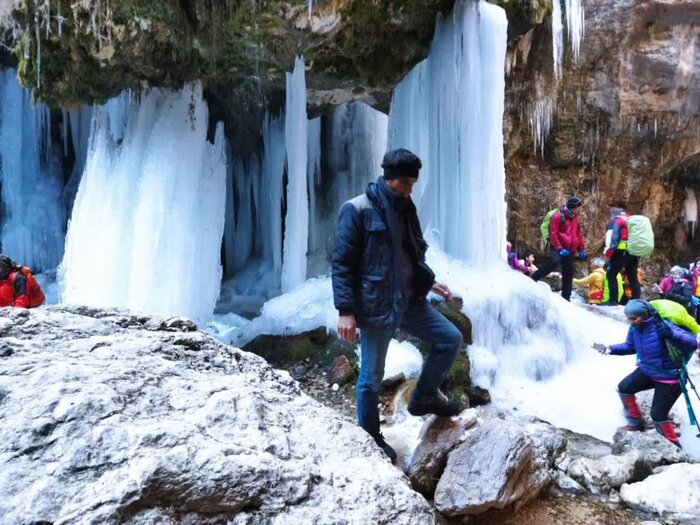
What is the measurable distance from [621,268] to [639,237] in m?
0.66

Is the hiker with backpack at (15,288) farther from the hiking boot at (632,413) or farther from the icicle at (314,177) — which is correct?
the hiking boot at (632,413)

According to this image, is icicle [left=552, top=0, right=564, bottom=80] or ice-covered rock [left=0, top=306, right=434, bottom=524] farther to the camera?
icicle [left=552, top=0, right=564, bottom=80]

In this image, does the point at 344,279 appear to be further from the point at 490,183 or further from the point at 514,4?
the point at 514,4

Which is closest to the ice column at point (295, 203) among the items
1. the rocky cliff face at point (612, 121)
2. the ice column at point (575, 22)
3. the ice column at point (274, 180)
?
the ice column at point (274, 180)

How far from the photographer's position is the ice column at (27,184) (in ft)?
30.5

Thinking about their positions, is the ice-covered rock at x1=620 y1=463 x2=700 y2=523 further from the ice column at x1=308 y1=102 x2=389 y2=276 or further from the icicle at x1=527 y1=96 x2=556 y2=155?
the icicle at x1=527 y1=96 x2=556 y2=155

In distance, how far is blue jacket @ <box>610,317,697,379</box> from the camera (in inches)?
152

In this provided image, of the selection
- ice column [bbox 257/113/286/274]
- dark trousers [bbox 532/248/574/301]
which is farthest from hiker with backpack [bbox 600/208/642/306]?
ice column [bbox 257/113/286/274]

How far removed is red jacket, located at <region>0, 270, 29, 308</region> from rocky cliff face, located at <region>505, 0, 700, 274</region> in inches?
412

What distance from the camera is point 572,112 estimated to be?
13188 millimetres

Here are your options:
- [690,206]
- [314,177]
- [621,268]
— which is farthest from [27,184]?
[690,206]

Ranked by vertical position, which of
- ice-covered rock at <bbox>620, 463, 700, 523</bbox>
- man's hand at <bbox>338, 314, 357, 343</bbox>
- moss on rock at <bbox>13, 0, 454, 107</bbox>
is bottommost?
ice-covered rock at <bbox>620, 463, 700, 523</bbox>

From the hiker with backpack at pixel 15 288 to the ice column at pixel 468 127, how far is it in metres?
4.64

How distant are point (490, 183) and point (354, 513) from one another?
5.86m
